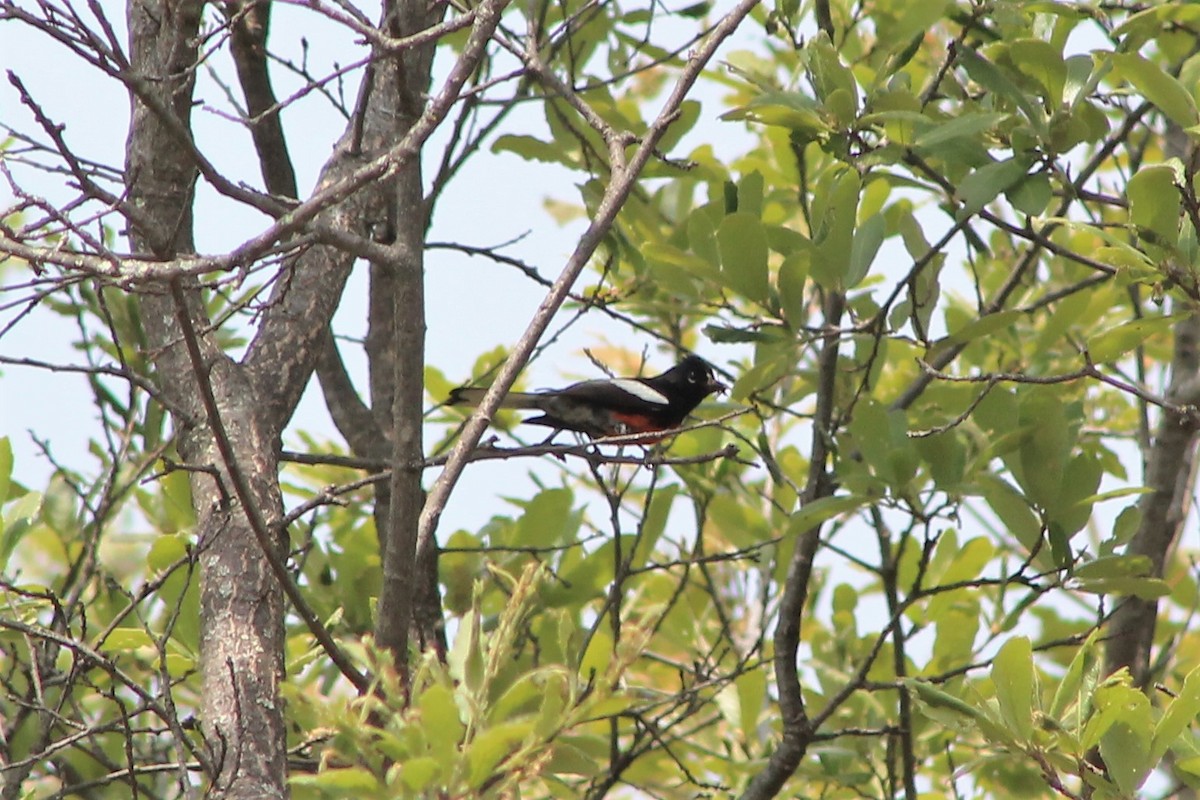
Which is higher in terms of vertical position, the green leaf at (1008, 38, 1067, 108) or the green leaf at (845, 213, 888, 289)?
the green leaf at (1008, 38, 1067, 108)

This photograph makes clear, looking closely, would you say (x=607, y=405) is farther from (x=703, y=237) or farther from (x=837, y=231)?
(x=837, y=231)

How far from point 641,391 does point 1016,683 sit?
314 cm

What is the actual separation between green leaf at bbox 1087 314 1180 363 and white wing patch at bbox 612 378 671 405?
7.68ft

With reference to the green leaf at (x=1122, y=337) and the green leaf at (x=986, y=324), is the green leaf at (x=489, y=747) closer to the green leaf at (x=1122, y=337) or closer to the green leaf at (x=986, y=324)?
the green leaf at (x=1122, y=337)

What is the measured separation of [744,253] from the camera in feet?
12.7

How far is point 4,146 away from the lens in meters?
4.41

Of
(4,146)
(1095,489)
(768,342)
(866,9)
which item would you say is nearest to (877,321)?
(768,342)

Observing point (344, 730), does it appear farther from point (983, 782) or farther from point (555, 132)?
point (983, 782)

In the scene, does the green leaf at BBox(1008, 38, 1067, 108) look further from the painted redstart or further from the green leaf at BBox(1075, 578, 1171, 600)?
the painted redstart

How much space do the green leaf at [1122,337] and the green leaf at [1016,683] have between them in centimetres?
87

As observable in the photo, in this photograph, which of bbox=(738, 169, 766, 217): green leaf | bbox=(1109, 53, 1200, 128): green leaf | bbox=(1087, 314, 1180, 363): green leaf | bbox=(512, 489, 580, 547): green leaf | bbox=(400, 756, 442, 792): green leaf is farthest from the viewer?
bbox=(512, 489, 580, 547): green leaf

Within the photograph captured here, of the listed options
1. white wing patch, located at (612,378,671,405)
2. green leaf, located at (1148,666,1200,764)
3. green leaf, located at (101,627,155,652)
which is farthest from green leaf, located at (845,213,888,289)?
green leaf, located at (101,627,155,652)

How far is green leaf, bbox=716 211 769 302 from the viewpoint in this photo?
149 inches

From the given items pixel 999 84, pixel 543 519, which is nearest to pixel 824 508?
pixel 543 519
